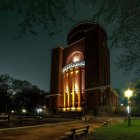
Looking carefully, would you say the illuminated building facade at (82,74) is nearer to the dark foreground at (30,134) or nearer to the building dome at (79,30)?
the building dome at (79,30)

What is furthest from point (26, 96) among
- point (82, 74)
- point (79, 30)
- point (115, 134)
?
point (115, 134)

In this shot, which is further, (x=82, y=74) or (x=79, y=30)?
(x=79, y=30)

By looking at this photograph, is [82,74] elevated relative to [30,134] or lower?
elevated

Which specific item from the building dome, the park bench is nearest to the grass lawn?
the park bench

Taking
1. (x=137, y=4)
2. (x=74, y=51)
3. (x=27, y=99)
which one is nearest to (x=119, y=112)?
(x=74, y=51)

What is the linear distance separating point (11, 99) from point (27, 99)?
21.7ft

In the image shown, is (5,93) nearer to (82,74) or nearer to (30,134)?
(82,74)

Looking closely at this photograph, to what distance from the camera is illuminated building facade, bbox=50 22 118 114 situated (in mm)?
56513

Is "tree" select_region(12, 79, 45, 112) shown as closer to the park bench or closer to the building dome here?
the building dome

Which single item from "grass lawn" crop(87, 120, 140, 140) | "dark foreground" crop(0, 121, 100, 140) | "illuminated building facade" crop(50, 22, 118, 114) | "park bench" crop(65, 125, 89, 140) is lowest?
"dark foreground" crop(0, 121, 100, 140)

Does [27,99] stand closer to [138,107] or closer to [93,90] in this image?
[93,90]

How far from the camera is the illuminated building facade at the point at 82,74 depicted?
2225 inches

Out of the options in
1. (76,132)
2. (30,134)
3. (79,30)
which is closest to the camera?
(76,132)

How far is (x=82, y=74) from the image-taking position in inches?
2462
